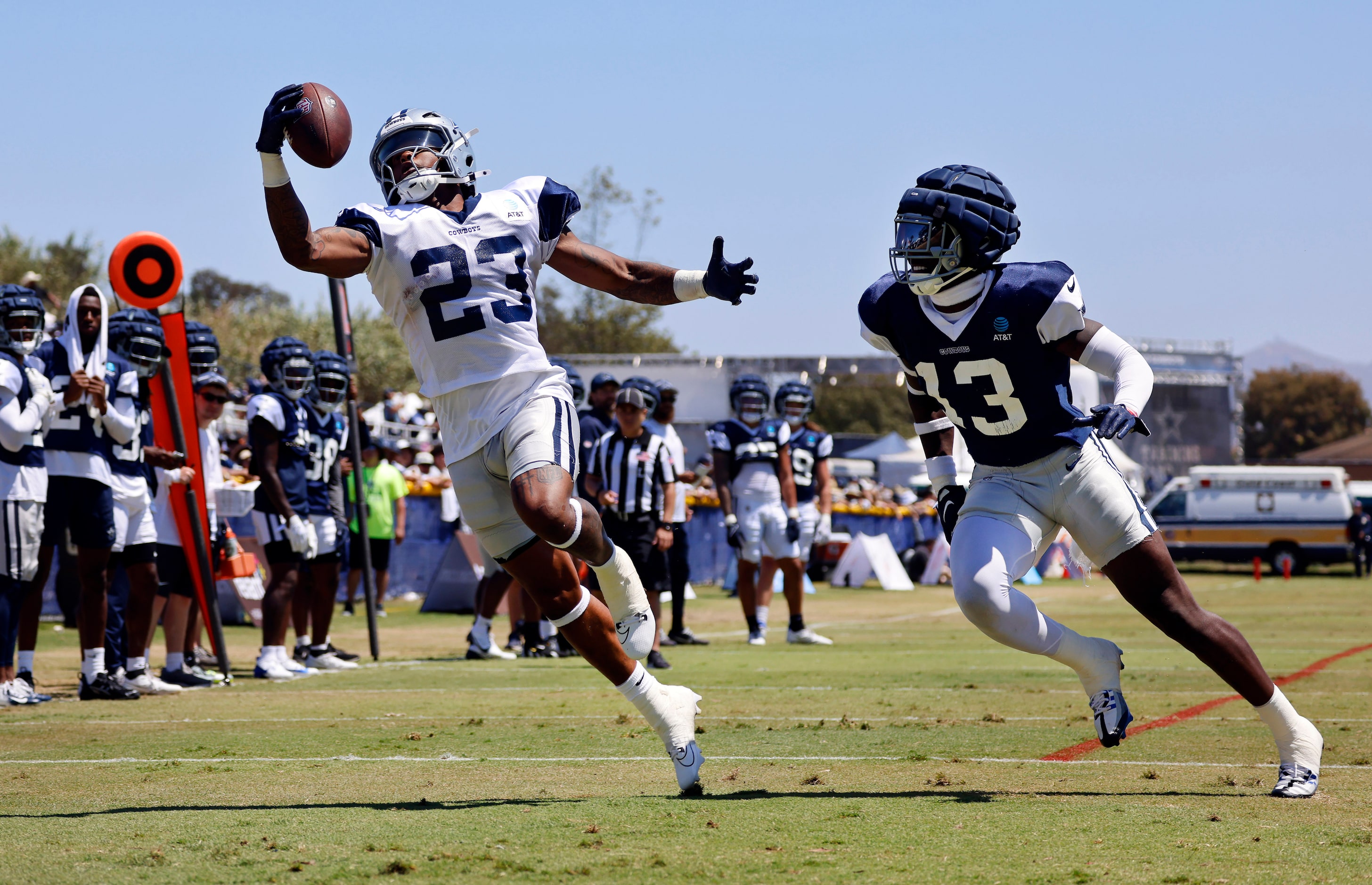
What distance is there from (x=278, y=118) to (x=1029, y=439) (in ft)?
9.08

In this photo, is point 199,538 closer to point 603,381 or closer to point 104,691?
point 104,691

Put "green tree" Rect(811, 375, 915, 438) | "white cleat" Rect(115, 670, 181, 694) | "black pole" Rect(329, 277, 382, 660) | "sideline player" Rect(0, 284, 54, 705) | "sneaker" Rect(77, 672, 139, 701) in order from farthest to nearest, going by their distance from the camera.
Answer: "green tree" Rect(811, 375, 915, 438) < "black pole" Rect(329, 277, 382, 660) < "white cleat" Rect(115, 670, 181, 694) < "sneaker" Rect(77, 672, 139, 701) < "sideline player" Rect(0, 284, 54, 705)

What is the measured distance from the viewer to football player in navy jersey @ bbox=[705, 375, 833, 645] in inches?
512

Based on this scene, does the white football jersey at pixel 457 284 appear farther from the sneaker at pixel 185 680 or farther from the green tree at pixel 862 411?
the green tree at pixel 862 411

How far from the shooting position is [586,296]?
6756 centimetres

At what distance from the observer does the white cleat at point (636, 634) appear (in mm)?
5133

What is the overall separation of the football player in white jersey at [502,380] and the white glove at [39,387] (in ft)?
12.4

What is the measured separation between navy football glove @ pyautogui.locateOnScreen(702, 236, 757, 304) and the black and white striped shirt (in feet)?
20.9

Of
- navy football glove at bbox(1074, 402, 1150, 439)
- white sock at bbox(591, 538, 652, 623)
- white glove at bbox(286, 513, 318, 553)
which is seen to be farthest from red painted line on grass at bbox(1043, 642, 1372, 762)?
white glove at bbox(286, 513, 318, 553)

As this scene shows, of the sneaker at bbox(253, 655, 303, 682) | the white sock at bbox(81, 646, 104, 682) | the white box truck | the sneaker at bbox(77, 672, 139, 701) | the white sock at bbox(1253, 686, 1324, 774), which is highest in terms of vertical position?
the white sock at bbox(1253, 686, 1324, 774)

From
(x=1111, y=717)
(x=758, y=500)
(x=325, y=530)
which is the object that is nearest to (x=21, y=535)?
(x=325, y=530)

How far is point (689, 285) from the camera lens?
5.45 metres

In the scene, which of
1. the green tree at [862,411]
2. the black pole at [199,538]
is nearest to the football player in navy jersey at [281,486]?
the black pole at [199,538]

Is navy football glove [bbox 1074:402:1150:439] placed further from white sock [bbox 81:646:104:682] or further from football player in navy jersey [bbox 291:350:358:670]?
football player in navy jersey [bbox 291:350:358:670]
